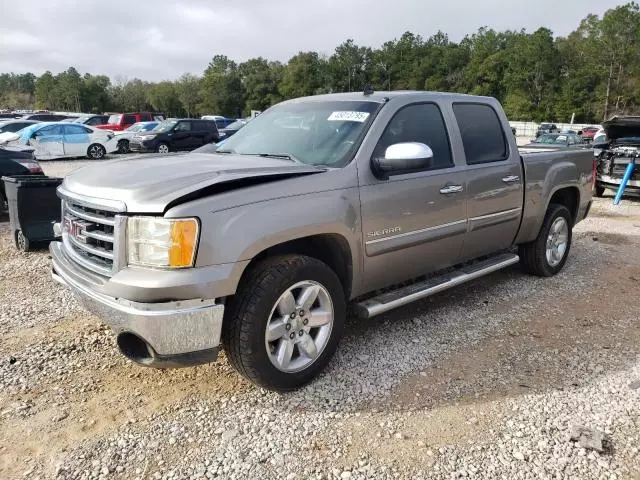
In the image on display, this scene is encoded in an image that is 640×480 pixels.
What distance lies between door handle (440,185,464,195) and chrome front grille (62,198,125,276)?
235 cm

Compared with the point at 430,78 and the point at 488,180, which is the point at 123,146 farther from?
the point at 430,78

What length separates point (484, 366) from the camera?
11.7 ft

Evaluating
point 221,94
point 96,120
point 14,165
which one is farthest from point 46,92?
point 14,165

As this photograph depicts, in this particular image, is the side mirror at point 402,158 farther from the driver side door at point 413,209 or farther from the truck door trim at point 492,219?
the truck door trim at point 492,219

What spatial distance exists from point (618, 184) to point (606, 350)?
8.99 m

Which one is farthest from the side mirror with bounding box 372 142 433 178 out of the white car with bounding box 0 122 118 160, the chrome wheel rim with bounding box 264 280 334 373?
the white car with bounding box 0 122 118 160

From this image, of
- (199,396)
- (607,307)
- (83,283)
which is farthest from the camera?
(607,307)

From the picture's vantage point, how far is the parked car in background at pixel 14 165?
7.94 meters

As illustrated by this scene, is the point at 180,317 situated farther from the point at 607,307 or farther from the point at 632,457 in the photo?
the point at 607,307

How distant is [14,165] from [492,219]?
7.41 meters

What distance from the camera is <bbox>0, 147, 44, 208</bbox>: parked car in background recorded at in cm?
794

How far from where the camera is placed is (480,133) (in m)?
4.48

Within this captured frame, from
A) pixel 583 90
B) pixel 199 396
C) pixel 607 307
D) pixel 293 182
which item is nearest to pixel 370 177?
pixel 293 182

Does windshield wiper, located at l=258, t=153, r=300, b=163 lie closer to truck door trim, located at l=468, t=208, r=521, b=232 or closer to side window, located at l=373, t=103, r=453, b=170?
side window, located at l=373, t=103, r=453, b=170
